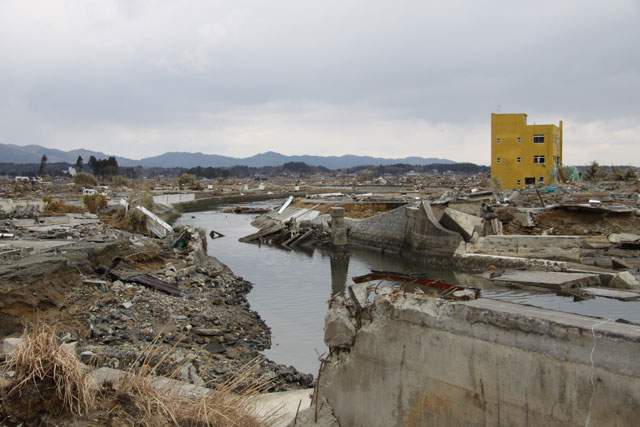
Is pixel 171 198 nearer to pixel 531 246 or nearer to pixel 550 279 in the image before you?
pixel 531 246

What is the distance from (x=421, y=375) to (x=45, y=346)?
10.4 feet

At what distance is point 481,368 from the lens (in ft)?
13.4

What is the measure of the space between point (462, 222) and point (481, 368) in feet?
61.8

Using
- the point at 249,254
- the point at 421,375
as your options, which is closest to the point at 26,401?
the point at 421,375

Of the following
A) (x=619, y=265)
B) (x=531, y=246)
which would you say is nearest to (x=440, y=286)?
(x=619, y=265)

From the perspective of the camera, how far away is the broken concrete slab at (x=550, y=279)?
1489cm

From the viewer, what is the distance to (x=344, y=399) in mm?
4953

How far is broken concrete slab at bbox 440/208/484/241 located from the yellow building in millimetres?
22740

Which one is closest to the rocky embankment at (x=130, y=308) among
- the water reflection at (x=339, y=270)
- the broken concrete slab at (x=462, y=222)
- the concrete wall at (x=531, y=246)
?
the water reflection at (x=339, y=270)

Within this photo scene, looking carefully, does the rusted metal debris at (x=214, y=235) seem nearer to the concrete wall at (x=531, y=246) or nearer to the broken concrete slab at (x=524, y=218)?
the concrete wall at (x=531, y=246)

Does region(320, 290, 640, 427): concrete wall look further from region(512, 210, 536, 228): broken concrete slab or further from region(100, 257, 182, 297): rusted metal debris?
region(512, 210, 536, 228): broken concrete slab

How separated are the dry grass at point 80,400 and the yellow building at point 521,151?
43.6 meters

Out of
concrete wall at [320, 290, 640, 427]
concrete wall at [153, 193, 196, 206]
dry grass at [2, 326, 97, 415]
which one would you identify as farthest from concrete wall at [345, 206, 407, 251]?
concrete wall at [153, 193, 196, 206]

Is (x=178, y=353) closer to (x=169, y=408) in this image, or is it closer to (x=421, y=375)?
(x=169, y=408)
